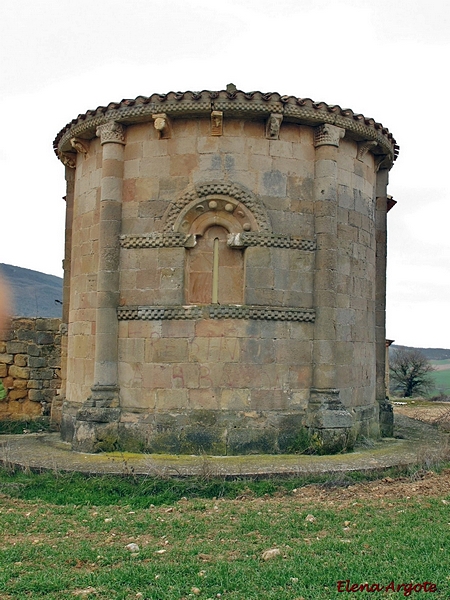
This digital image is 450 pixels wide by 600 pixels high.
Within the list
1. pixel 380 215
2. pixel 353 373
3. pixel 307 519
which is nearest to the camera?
pixel 307 519

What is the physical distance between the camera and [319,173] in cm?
1141

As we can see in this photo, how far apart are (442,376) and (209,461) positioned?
6877cm

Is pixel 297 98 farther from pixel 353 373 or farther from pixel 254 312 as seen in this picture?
pixel 353 373

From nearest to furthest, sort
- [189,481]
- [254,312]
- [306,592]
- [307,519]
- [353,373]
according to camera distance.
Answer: [306,592]
[307,519]
[189,481]
[254,312]
[353,373]

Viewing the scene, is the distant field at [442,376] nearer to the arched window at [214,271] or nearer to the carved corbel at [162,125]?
the arched window at [214,271]

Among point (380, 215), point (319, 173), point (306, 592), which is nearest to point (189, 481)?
point (306, 592)

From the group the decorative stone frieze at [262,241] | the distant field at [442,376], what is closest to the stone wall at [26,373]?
the decorative stone frieze at [262,241]

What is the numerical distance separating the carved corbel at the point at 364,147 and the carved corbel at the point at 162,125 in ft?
11.6

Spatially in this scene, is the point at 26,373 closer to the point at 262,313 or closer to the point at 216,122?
the point at 262,313

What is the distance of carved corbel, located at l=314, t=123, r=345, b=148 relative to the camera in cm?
1136

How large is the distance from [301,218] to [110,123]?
11.9 feet

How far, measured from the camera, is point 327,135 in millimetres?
11359

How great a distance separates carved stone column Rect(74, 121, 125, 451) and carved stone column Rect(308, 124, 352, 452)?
3315mm

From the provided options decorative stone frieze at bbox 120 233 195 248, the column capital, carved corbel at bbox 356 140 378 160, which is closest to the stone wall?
decorative stone frieze at bbox 120 233 195 248
